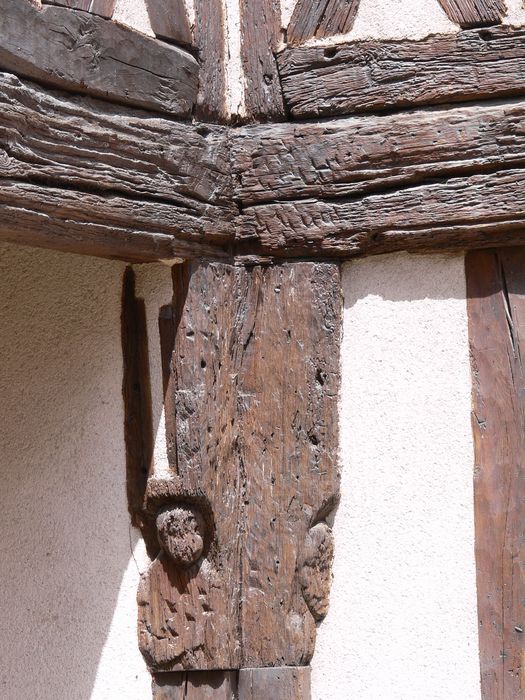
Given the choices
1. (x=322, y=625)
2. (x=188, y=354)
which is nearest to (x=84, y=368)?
(x=188, y=354)

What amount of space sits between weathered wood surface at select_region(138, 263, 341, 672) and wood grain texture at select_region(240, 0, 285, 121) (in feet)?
1.62

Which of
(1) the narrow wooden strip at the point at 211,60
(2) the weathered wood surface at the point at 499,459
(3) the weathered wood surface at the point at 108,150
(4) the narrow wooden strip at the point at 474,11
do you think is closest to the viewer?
(3) the weathered wood surface at the point at 108,150

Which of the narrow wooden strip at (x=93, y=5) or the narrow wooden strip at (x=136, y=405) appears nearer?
the narrow wooden strip at (x=93, y=5)

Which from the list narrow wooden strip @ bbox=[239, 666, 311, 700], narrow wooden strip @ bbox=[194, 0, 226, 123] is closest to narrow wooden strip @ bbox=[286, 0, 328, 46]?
narrow wooden strip @ bbox=[194, 0, 226, 123]

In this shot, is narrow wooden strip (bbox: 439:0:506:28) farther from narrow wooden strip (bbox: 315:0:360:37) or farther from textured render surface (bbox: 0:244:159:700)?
textured render surface (bbox: 0:244:159:700)

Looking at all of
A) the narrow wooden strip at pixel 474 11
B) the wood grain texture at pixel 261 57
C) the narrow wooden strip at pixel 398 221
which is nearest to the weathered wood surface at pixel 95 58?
the wood grain texture at pixel 261 57

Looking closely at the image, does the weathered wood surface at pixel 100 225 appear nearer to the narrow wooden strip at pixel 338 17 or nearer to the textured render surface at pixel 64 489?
the textured render surface at pixel 64 489

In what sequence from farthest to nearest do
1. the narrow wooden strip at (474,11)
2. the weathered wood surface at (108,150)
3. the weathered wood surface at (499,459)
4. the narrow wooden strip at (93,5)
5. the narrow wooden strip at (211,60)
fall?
the narrow wooden strip at (211,60), the narrow wooden strip at (474,11), the weathered wood surface at (499,459), the narrow wooden strip at (93,5), the weathered wood surface at (108,150)

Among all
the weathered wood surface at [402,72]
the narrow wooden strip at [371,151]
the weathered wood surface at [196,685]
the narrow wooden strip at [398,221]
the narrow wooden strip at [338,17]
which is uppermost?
the narrow wooden strip at [338,17]

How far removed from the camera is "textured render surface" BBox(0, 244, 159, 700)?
9.03ft

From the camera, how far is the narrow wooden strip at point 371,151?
2578 mm

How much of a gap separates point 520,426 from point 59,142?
1458 millimetres

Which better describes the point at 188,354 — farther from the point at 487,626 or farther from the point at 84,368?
the point at 487,626

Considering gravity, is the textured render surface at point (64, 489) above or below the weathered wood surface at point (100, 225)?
below
